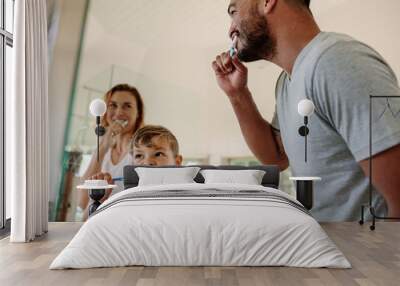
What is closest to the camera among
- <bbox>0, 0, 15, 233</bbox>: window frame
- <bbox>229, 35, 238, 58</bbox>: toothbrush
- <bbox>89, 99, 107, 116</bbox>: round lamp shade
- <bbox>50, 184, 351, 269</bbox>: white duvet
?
<bbox>50, 184, 351, 269</bbox>: white duvet

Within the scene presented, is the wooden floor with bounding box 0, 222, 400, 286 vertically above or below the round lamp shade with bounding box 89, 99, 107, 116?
below

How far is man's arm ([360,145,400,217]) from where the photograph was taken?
6469 mm

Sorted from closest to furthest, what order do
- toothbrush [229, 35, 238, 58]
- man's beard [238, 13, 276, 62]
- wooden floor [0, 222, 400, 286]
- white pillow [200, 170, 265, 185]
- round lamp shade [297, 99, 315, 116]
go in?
1. wooden floor [0, 222, 400, 286]
2. white pillow [200, 170, 265, 185]
3. round lamp shade [297, 99, 315, 116]
4. man's beard [238, 13, 276, 62]
5. toothbrush [229, 35, 238, 58]

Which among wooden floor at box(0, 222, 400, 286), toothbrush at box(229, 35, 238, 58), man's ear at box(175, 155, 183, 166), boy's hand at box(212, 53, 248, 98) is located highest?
toothbrush at box(229, 35, 238, 58)

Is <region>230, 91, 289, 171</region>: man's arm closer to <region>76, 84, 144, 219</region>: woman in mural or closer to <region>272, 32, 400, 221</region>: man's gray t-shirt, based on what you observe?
<region>272, 32, 400, 221</region>: man's gray t-shirt

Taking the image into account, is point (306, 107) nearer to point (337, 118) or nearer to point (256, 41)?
point (337, 118)

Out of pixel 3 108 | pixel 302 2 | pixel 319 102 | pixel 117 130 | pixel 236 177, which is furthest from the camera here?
pixel 117 130

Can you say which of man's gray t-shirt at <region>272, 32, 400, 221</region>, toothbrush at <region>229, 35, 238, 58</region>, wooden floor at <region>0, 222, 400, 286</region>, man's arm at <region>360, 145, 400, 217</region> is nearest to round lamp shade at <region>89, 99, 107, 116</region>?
toothbrush at <region>229, 35, 238, 58</region>

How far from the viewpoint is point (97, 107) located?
22.3ft

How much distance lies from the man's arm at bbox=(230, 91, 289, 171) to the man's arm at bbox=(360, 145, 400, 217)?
105 cm

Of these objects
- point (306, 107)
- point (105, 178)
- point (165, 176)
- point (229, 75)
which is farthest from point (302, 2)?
point (105, 178)

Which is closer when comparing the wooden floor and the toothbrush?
the wooden floor

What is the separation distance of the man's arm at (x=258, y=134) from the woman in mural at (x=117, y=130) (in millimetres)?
1305

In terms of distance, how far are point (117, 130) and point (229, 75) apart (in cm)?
164
